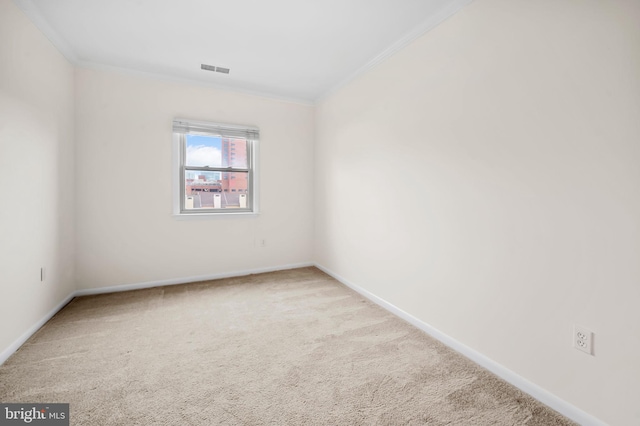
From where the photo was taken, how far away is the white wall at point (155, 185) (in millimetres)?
3135

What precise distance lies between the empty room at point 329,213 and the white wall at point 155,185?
0.08 ft

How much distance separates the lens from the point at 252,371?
1.84 metres

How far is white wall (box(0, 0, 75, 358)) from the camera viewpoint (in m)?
1.94

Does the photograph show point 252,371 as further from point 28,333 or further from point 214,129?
point 214,129

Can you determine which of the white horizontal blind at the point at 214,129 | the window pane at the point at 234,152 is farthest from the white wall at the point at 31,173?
the window pane at the point at 234,152

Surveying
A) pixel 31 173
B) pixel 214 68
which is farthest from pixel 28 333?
pixel 214 68

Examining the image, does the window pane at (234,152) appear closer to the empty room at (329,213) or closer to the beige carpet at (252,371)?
the empty room at (329,213)

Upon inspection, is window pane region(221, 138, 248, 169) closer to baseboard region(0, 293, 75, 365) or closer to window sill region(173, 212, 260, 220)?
window sill region(173, 212, 260, 220)

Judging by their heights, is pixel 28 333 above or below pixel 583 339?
below

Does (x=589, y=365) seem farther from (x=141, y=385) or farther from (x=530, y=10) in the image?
(x=141, y=385)

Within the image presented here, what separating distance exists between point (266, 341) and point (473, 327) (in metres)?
1.56

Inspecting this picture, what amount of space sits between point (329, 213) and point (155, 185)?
2245 millimetres

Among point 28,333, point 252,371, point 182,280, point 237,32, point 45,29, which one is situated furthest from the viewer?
point 182,280

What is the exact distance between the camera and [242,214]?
3.90 m
